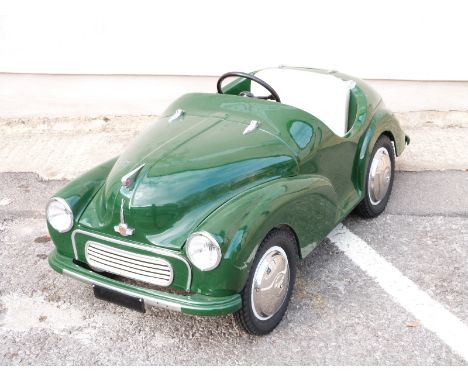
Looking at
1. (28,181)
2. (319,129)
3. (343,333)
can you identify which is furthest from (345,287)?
(28,181)

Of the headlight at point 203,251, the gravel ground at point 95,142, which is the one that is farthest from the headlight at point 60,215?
the gravel ground at point 95,142

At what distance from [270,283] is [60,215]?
4.00ft

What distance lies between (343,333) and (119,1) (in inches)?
161

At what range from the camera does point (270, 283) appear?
3.36 metres

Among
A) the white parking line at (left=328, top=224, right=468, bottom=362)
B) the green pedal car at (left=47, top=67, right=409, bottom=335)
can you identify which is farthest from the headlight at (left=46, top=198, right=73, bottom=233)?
the white parking line at (left=328, top=224, right=468, bottom=362)

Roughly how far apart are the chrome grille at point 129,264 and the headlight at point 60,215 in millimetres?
173

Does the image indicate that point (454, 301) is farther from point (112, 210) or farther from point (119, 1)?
point (119, 1)

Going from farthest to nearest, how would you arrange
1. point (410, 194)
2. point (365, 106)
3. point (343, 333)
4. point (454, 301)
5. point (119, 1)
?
1. point (119, 1)
2. point (410, 194)
3. point (365, 106)
4. point (454, 301)
5. point (343, 333)

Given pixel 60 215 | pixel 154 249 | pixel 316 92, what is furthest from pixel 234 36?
pixel 154 249

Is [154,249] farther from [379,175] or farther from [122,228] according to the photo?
[379,175]

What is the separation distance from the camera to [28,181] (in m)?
5.45

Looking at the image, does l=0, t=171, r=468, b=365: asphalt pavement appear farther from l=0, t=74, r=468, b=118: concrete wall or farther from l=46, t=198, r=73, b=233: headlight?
l=0, t=74, r=468, b=118: concrete wall

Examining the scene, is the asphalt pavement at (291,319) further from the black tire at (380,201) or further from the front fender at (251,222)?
the front fender at (251,222)
